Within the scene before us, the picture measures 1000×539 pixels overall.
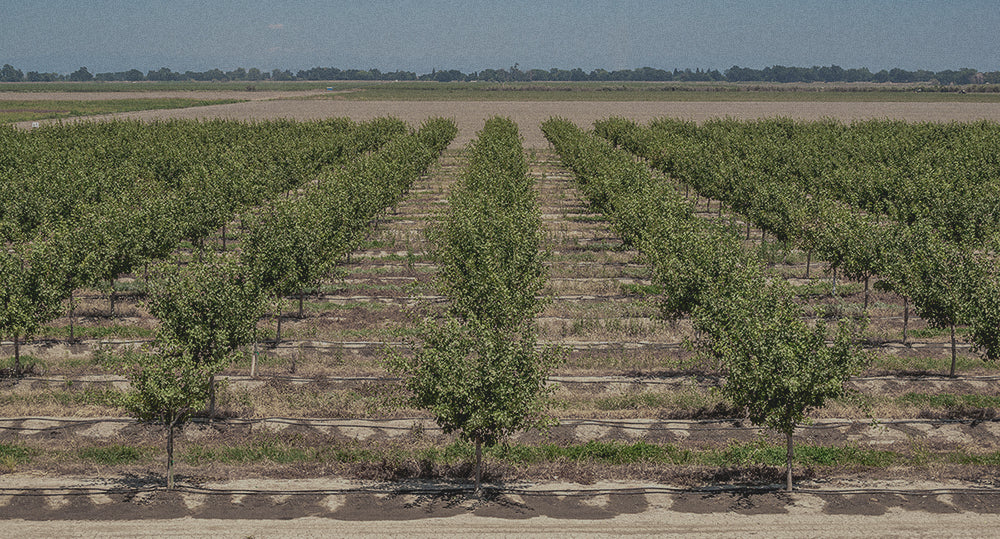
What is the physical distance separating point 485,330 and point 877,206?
1348 inches

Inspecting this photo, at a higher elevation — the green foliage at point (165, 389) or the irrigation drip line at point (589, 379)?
the green foliage at point (165, 389)

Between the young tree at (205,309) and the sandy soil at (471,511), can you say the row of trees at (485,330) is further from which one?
the young tree at (205,309)

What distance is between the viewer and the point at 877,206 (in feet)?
161

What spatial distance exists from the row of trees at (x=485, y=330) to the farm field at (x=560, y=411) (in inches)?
58.6

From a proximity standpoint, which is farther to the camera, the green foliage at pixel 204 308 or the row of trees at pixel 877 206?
the row of trees at pixel 877 206

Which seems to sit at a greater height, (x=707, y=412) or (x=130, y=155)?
(x=130, y=155)

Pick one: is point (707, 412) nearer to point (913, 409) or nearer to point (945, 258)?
point (913, 409)

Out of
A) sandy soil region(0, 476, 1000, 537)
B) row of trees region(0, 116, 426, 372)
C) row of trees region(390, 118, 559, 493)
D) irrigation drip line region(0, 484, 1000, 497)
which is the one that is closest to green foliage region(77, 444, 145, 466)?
sandy soil region(0, 476, 1000, 537)

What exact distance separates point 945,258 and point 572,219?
33515 millimetres

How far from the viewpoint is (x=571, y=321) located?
38.5 meters

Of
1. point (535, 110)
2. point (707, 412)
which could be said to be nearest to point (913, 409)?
point (707, 412)

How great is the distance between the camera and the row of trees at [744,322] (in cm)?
2259

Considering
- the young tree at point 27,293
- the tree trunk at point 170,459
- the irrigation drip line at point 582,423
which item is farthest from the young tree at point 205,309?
the young tree at point 27,293

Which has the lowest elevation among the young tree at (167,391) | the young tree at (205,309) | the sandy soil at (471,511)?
the sandy soil at (471,511)
